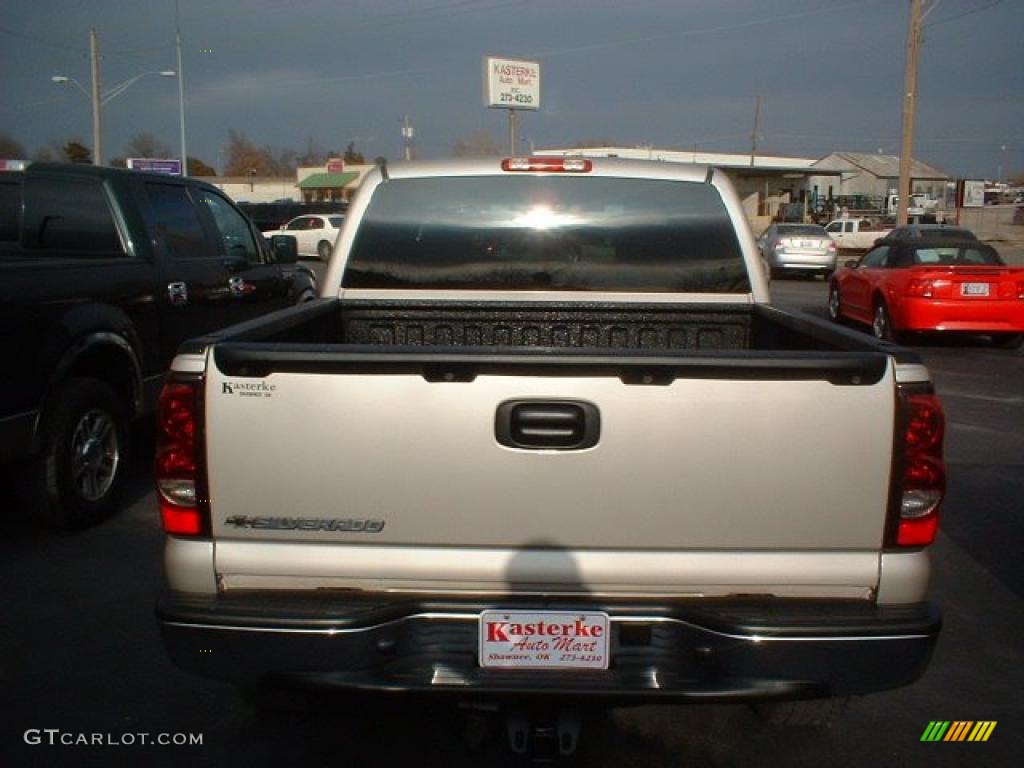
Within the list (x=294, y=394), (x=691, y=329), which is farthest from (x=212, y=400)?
(x=691, y=329)

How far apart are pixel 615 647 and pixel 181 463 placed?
4.21 feet

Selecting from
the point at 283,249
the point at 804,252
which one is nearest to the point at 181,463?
the point at 283,249

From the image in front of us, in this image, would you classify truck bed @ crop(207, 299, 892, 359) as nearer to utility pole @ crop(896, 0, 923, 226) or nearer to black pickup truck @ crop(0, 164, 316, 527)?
black pickup truck @ crop(0, 164, 316, 527)

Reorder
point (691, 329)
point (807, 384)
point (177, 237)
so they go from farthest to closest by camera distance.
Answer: point (177, 237) → point (691, 329) → point (807, 384)

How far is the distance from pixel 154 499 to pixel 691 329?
148 inches

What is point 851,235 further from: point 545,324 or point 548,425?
point 548,425

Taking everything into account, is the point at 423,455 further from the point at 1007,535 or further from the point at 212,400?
the point at 1007,535

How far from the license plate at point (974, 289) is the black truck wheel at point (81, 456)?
1033cm

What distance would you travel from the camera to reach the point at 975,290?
12.3 metres

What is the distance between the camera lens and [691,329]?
423 centimetres

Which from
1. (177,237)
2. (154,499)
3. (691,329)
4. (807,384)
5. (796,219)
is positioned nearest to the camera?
(807,384)

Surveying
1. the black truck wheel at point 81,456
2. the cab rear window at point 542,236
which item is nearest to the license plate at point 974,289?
the cab rear window at point 542,236

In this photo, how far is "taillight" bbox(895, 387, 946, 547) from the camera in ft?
8.45

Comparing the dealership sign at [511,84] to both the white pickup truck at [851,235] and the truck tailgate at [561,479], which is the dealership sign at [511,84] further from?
the truck tailgate at [561,479]
